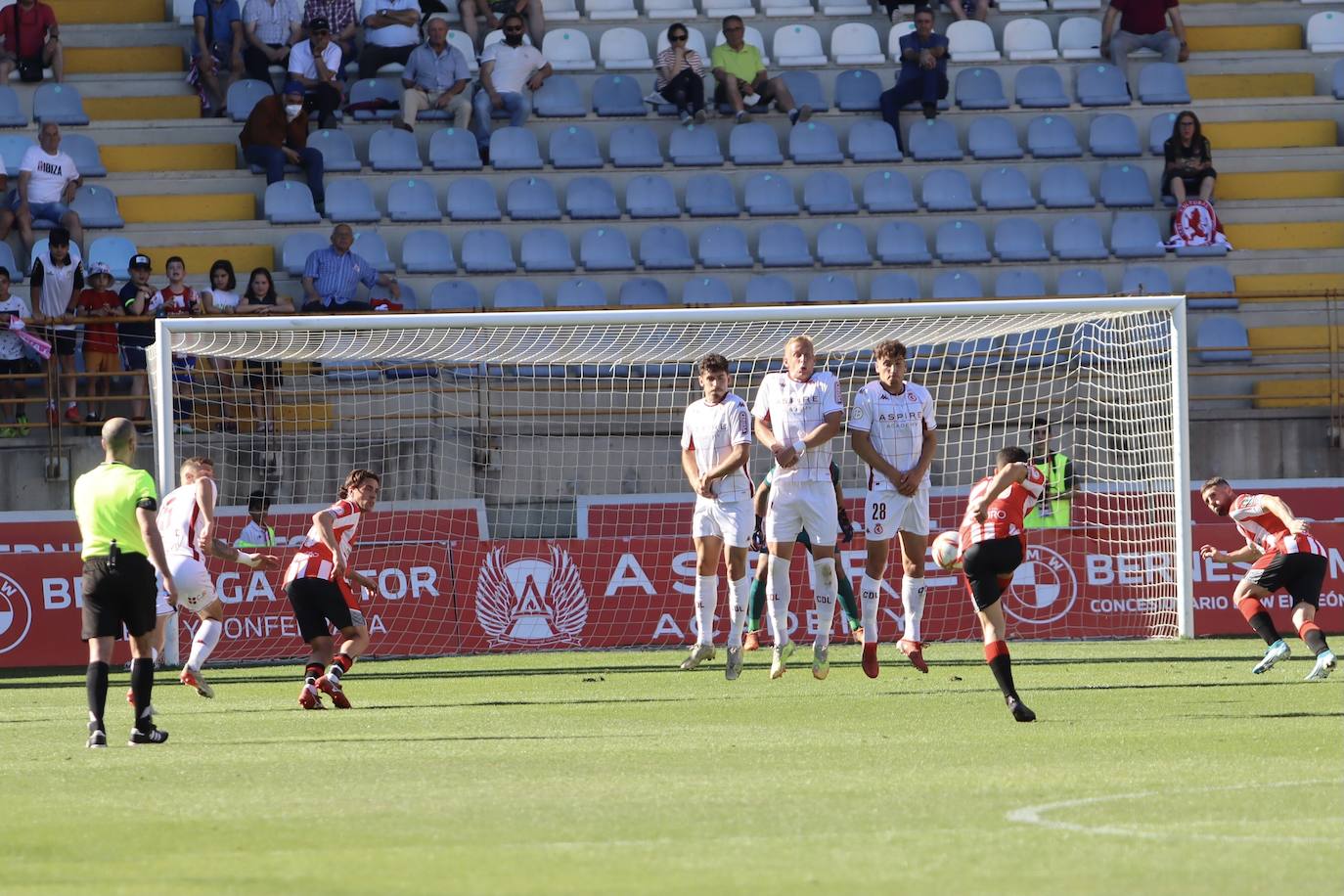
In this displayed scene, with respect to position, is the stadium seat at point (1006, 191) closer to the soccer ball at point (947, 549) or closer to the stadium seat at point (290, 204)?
the stadium seat at point (290, 204)

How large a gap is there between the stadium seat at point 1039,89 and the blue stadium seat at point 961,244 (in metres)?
2.74

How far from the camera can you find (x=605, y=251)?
23.6 m

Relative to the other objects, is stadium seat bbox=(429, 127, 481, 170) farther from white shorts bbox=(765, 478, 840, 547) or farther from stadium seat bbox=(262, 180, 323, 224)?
white shorts bbox=(765, 478, 840, 547)

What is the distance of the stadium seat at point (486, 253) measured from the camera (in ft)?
76.6

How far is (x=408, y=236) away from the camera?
925 inches

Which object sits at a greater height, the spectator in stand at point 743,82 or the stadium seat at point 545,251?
the spectator in stand at point 743,82

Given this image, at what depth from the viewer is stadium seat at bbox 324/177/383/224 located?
23.8 metres

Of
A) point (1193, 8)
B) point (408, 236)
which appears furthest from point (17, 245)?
point (1193, 8)

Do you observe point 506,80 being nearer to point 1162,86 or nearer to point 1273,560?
point 1162,86

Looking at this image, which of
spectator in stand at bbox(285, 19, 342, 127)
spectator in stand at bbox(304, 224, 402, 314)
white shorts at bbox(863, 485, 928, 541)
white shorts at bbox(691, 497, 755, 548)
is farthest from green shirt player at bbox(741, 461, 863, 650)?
spectator in stand at bbox(285, 19, 342, 127)

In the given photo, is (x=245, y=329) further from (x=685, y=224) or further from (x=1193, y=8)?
(x=1193, y=8)

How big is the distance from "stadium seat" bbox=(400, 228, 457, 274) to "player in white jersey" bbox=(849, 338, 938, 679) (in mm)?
10875

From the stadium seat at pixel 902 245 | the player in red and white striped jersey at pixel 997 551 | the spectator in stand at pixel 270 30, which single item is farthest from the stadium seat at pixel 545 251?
the player in red and white striped jersey at pixel 997 551

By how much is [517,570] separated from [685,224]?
7.33 metres
